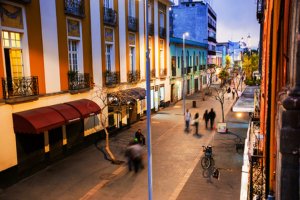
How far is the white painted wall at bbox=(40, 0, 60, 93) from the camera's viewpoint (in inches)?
635

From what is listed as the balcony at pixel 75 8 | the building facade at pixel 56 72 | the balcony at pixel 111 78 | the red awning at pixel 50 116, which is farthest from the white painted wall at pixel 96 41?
the red awning at pixel 50 116

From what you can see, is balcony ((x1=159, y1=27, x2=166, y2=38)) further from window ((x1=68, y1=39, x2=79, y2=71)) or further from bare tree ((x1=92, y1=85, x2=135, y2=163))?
window ((x1=68, y1=39, x2=79, y2=71))

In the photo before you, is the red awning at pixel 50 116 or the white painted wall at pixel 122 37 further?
the white painted wall at pixel 122 37

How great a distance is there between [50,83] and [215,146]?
1123 cm

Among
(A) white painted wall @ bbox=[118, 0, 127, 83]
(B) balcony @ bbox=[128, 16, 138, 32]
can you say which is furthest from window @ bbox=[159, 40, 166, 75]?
(A) white painted wall @ bbox=[118, 0, 127, 83]

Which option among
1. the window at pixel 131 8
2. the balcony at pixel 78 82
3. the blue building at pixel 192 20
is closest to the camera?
the balcony at pixel 78 82

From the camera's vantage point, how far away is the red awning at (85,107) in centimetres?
1779

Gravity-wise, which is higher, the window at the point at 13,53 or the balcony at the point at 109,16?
the balcony at the point at 109,16

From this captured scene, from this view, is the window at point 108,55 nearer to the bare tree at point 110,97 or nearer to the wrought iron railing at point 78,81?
the bare tree at point 110,97

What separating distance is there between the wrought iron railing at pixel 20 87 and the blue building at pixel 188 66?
20.2m

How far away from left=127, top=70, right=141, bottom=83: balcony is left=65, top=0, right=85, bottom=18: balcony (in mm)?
8314

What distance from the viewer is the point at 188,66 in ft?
160

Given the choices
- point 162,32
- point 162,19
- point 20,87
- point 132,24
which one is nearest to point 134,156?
point 20,87

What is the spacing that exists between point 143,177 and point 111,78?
10285mm
